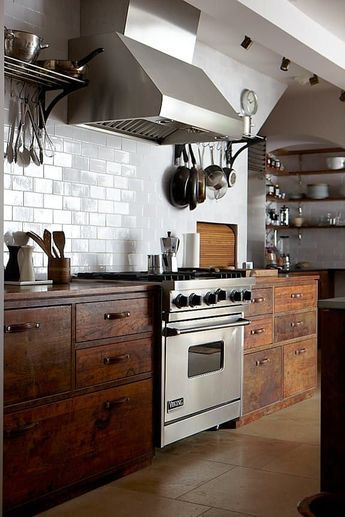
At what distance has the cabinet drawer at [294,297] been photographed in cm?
500

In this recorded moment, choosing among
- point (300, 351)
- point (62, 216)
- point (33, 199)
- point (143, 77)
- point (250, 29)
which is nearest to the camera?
point (33, 199)

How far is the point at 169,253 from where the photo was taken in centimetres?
463

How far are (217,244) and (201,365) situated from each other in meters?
1.81

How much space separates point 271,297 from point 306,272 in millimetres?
3335

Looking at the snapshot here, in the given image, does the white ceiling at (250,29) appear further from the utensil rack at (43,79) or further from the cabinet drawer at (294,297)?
the cabinet drawer at (294,297)

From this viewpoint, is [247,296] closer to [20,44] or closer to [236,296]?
[236,296]

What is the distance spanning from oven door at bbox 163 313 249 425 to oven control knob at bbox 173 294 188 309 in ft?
0.32

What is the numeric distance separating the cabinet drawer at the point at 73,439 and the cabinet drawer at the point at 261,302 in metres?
1.21

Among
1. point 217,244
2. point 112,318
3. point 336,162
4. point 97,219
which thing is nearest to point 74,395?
point 112,318

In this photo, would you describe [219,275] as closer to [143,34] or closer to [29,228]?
[29,228]

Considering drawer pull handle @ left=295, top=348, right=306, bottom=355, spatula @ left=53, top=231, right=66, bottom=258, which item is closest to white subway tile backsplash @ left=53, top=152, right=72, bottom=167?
spatula @ left=53, top=231, right=66, bottom=258

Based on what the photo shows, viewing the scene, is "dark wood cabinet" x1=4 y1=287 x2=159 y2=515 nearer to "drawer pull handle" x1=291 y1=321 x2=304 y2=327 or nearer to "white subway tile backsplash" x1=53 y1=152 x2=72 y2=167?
"white subway tile backsplash" x1=53 y1=152 x2=72 y2=167

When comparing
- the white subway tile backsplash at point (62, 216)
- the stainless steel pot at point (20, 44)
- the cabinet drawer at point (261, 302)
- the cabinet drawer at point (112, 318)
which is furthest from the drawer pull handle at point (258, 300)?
the stainless steel pot at point (20, 44)

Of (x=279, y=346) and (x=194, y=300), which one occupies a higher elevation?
(x=194, y=300)
